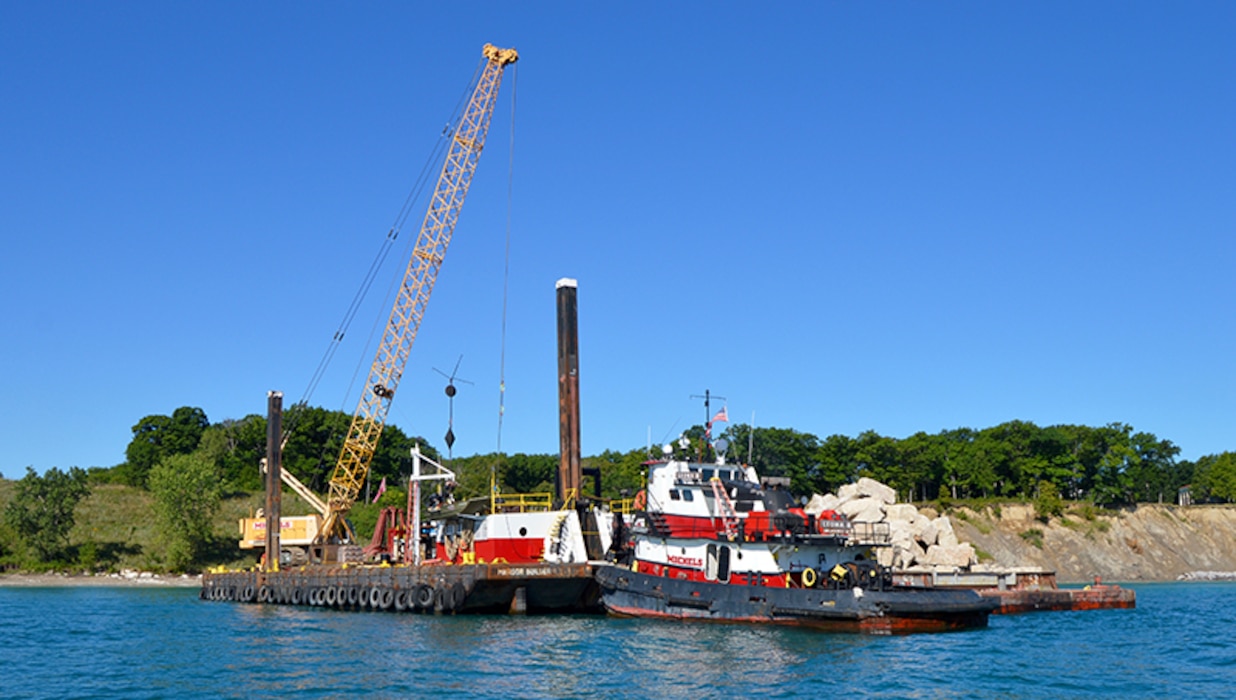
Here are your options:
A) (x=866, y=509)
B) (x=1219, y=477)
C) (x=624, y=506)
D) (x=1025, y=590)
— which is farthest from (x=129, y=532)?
(x=1219, y=477)

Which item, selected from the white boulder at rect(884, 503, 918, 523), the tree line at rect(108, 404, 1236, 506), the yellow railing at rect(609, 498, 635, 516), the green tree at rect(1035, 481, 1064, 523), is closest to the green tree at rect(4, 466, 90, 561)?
the tree line at rect(108, 404, 1236, 506)

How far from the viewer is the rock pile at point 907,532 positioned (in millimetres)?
75938

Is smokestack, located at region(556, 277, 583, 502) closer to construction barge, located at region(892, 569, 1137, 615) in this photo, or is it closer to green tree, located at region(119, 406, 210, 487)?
construction barge, located at region(892, 569, 1137, 615)

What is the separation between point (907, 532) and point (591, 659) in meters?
52.6

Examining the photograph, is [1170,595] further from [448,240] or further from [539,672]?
[539,672]

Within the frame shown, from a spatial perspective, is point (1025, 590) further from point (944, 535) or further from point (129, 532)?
point (129, 532)

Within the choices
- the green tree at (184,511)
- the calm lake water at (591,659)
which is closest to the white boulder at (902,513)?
the calm lake water at (591,659)

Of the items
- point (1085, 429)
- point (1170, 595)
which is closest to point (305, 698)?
point (1170, 595)

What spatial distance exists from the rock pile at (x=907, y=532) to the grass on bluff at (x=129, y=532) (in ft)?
148

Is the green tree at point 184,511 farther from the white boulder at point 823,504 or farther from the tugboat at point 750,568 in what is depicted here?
the tugboat at point 750,568

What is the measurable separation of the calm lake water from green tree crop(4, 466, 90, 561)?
44601 millimetres

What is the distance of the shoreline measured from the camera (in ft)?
254

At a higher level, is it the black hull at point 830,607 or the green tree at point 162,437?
the green tree at point 162,437

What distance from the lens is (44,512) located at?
8456cm
